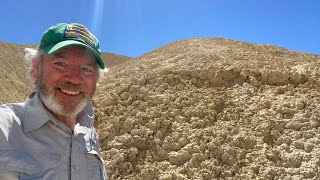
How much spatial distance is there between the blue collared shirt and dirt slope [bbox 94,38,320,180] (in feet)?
15.8

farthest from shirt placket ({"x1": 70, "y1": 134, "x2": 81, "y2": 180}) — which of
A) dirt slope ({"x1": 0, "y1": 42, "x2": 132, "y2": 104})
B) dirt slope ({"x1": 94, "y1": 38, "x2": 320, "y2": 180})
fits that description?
dirt slope ({"x1": 0, "y1": 42, "x2": 132, "y2": 104})

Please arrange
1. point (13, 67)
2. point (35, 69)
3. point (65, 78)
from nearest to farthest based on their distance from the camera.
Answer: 1. point (65, 78)
2. point (35, 69)
3. point (13, 67)

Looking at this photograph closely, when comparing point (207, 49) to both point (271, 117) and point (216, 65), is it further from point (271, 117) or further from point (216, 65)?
point (271, 117)

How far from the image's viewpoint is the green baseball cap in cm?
227

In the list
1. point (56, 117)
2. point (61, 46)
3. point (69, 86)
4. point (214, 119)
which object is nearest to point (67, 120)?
point (56, 117)

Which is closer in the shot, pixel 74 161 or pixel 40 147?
pixel 40 147

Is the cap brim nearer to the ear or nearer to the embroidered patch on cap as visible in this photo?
the embroidered patch on cap

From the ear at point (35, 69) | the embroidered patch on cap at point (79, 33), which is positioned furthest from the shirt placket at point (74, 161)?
the embroidered patch on cap at point (79, 33)

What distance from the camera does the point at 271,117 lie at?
8.16 meters

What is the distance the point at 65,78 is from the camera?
237 cm

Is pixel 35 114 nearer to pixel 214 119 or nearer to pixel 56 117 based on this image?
pixel 56 117

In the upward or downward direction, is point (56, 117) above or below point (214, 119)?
below

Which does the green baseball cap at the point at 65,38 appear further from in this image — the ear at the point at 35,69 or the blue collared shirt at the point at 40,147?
the blue collared shirt at the point at 40,147

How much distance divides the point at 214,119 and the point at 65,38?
651cm
